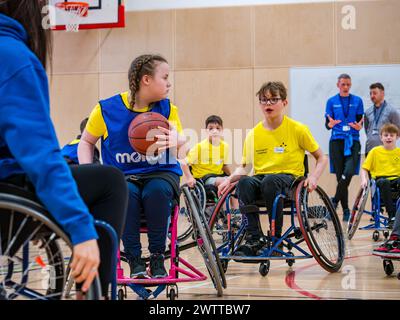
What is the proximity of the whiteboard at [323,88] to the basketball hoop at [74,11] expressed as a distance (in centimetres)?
275

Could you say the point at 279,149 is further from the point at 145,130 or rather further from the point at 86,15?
the point at 86,15

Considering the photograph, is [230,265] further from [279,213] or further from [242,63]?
[242,63]

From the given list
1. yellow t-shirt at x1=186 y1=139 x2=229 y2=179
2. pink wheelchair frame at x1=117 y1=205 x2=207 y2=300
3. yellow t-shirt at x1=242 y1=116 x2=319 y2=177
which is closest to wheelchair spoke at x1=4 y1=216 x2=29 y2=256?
pink wheelchair frame at x1=117 y1=205 x2=207 y2=300

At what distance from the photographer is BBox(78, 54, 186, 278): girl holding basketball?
2.81 metres

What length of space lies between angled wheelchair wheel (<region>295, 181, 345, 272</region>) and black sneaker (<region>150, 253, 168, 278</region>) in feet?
3.10

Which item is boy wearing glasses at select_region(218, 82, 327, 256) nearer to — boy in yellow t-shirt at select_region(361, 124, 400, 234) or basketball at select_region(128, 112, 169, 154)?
basketball at select_region(128, 112, 169, 154)

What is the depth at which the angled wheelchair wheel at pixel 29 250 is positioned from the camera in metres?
1.36


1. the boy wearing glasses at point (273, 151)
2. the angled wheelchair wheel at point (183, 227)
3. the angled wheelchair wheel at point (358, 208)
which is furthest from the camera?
the angled wheelchair wheel at point (358, 208)

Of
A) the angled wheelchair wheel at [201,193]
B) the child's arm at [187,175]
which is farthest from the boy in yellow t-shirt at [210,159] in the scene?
the child's arm at [187,175]

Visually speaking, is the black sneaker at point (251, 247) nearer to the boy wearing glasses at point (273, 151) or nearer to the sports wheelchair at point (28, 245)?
the boy wearing glasses at point (273, 151)

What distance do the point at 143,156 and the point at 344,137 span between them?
4912 mm

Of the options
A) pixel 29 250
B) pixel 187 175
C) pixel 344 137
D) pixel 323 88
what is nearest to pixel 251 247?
pixel 187 175

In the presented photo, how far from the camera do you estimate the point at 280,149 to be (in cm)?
394

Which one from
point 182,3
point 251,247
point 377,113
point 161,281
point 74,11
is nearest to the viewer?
point 161,281
